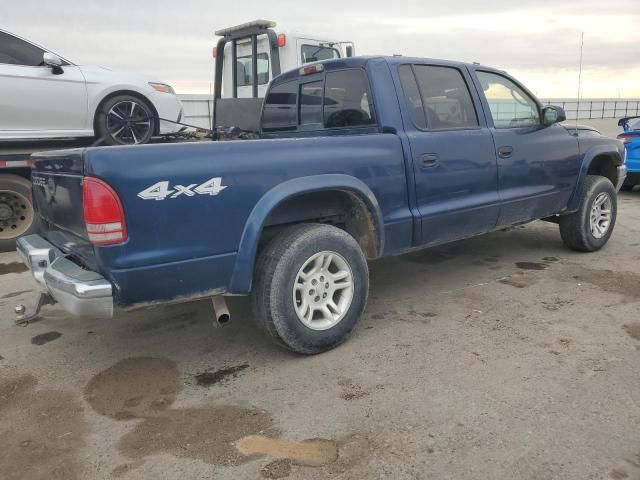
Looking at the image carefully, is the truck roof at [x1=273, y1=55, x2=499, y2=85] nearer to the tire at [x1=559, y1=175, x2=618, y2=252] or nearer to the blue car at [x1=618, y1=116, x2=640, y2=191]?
the tire at [x1=559, y1=175, x2=618, y2=252]

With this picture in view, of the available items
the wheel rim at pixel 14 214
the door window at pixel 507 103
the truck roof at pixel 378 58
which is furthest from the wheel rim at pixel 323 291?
the wheel rim at pixel 14 214

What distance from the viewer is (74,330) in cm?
393

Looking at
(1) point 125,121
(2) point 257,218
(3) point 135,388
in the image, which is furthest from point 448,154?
(1) point 125,121

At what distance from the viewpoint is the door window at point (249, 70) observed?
344 inches

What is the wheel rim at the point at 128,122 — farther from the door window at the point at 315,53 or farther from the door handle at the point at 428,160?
the door handle at the point at 428,160

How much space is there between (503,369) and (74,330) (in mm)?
3036

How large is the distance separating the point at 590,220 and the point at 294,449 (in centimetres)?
445

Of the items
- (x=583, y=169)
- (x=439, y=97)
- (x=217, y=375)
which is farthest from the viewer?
(x=583, y=169)

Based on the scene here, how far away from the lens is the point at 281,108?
4695mm

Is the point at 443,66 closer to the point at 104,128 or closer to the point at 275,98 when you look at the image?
the point at 275,98

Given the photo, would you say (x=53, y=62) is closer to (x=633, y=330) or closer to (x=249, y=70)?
(x=249, y=70)

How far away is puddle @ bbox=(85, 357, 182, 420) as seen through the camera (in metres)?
2.79

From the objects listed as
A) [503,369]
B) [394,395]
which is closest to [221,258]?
[394,395]

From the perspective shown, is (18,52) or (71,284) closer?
(71,284)
